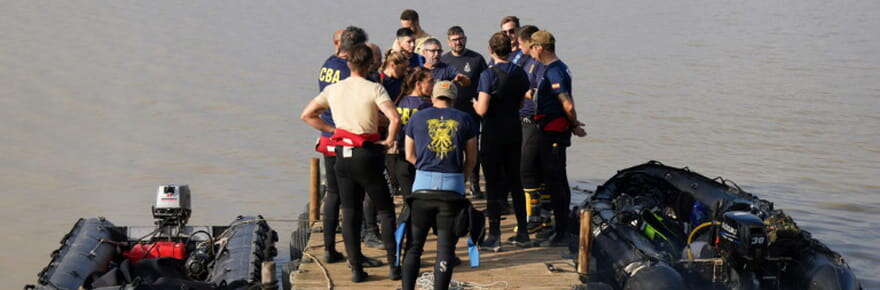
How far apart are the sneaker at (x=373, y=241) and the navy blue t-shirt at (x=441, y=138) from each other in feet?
6.65

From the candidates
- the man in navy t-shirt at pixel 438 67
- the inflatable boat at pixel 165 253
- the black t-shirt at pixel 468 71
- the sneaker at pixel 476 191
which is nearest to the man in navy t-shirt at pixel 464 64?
the black t-shirt at pixel 468 71

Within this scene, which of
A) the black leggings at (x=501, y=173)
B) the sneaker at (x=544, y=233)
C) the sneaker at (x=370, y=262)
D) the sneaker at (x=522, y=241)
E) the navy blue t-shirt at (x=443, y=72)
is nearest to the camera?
the sneaker at (x=370, y=262)

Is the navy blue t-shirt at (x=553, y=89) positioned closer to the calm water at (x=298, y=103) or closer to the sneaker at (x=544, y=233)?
the sneaker at (x=544, y=233)

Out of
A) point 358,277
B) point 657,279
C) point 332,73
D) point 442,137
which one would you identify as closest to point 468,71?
point 332,73

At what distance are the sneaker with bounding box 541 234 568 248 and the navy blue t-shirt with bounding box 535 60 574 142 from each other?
1004mm

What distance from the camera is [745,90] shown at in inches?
896

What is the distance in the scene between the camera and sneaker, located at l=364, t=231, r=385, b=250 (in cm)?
909

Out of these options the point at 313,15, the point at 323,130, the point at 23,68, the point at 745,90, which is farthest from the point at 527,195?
the point at 313,15

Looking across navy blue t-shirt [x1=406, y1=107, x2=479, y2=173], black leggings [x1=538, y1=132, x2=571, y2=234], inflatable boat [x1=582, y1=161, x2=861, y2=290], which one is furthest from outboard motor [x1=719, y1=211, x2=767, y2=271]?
navy blue t-shirt [x1=406, y1=107, x2=479, y2=173]

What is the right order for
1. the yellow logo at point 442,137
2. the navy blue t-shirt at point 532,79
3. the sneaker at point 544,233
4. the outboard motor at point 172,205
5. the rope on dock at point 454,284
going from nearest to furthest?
the yellow logo at point 442,137 → the rope on dock at point 454,284 → the navy blue t-shirt at point 532,79 → the sneaker at point 544,233 → the outboard motor at point 172,205

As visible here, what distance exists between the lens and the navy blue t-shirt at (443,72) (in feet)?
28.7

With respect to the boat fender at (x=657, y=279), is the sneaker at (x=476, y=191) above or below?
above

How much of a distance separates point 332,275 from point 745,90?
16.1 m

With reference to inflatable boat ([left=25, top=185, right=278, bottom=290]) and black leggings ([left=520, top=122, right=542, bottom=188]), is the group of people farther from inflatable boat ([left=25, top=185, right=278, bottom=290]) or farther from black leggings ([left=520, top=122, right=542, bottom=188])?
inflatable boat ([left=25, top=185, right=278, bottom=290])
